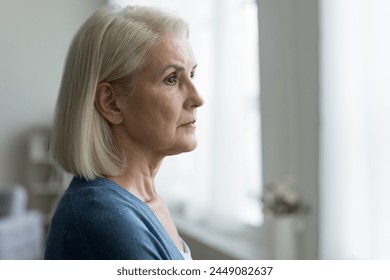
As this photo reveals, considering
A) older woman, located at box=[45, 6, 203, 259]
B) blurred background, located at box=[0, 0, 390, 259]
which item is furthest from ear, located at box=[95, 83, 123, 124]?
blurred background, located at box=[0, 0, 390, 259]

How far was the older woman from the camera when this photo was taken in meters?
0.50

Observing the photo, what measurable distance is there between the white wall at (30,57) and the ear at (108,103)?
297 mm

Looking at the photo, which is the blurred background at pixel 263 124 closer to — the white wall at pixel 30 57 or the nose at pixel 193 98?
the white wall at pixel 30 57

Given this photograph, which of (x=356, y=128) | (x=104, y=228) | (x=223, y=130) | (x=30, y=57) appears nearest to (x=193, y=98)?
(x=104, y=228)

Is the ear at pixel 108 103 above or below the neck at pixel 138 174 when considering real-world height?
above

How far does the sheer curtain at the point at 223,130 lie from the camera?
156cm

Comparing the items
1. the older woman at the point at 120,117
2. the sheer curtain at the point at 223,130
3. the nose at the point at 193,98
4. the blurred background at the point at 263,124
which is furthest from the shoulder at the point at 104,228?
the sheer curtain at the point at 223,130

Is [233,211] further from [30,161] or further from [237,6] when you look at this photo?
[30,161]

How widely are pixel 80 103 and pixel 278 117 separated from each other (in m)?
1.02

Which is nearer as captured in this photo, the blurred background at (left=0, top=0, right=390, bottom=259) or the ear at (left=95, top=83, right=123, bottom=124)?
the ear at (left=95, top=83, right=123, bottom=124)

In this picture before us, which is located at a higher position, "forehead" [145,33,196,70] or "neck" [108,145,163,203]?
"forehead" [145,33,196,70]

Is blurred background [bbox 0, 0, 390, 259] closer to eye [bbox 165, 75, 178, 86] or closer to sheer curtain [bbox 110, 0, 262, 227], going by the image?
sheer curtain [bbox 110, 0, 262, 227]

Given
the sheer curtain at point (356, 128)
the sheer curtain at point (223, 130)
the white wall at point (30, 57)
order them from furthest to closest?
the sheer curtain at point (223, 130)
the sheer curtain at point (356, 128)
the white wall at point (30, 57)
